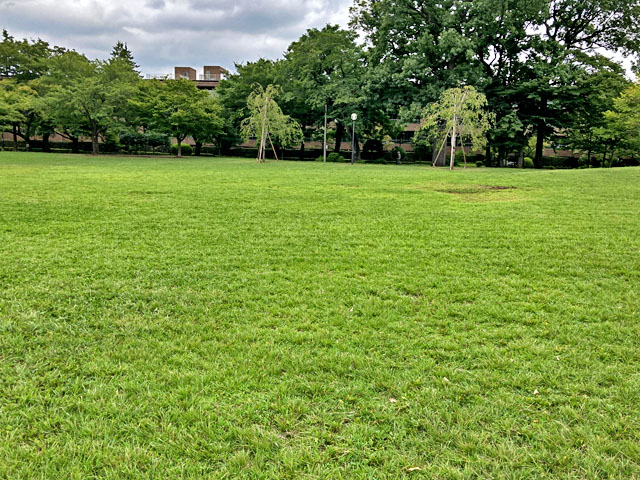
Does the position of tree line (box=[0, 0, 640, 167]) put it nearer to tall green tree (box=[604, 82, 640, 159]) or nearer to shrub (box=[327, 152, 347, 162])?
tall green tree (box=[604, 82, 640, 159])

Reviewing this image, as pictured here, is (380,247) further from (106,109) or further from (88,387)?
(106,109)

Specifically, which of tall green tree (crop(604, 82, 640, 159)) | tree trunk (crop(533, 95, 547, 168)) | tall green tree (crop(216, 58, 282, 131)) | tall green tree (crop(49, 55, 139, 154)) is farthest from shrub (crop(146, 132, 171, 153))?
tall green tree (crop(604, 82, 640, 159))

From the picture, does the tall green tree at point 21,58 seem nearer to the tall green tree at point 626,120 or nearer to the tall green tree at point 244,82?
the tall green tree at point 244,82

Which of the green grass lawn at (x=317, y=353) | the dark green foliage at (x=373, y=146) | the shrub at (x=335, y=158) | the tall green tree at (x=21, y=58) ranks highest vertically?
the tall green tree at (x=21, y=58)

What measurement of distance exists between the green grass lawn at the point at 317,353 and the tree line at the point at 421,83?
20050 mm

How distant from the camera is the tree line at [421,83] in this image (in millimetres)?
26875

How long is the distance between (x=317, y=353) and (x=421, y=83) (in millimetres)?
30516

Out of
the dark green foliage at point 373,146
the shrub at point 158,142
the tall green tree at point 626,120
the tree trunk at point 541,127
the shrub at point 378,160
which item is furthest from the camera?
the dark green foliage at point 373,146

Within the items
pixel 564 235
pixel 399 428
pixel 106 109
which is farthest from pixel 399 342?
pixel 106 109

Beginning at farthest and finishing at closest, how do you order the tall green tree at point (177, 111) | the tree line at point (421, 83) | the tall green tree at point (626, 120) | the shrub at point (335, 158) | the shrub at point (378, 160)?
the shrub at point (378, 160) < the shrub at point (335, 158) < the tall green tree at point (177, 111) < the tree line at point (421, 83) < the tall green tree at point (626, 120)

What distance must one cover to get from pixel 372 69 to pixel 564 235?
2714cm

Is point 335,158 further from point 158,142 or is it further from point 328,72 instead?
point 158,142

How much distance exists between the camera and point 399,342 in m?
2.96

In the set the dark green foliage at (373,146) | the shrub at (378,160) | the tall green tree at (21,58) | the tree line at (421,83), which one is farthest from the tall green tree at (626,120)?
the tall green tree at (21,58)
